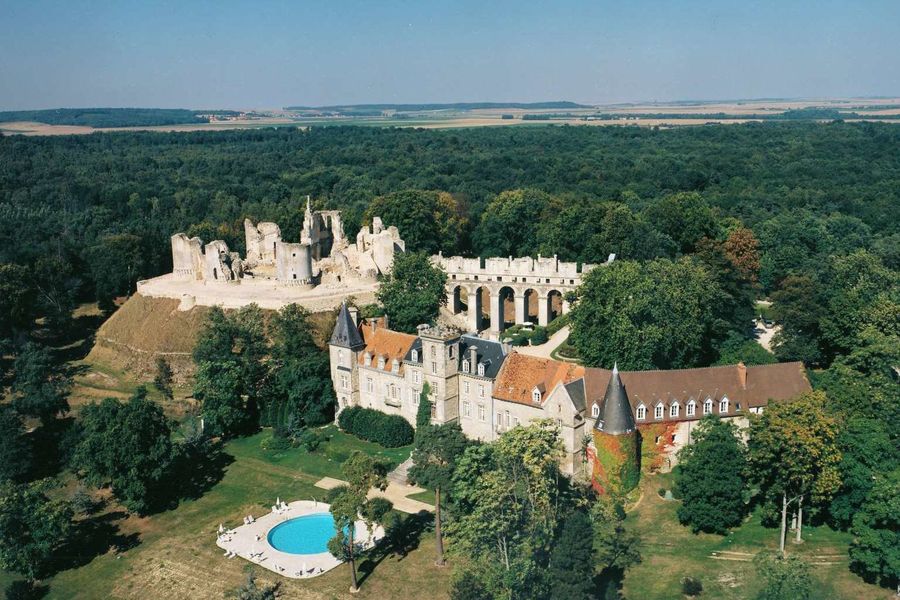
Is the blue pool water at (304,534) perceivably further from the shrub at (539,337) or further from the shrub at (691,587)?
the shrub at (539,337)

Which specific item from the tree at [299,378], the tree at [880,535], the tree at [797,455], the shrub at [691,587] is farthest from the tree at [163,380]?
the tree at [880,535]

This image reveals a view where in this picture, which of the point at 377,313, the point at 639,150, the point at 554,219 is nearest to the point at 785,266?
the point at 554,219

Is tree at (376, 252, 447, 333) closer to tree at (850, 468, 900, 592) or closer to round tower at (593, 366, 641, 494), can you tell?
round tower at (593, 366, 641, 494)

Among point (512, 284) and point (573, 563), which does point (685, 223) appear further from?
point (573, 563)

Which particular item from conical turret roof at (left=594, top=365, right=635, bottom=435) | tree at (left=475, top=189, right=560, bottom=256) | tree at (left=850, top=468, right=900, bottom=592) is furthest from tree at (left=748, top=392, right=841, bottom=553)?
tree at (left=475, top=189, right=560, bottom=256)

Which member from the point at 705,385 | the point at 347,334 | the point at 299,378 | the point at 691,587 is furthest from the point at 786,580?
the point at 299,378

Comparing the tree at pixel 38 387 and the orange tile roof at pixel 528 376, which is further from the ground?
the orange tile roof at pixel 528 376

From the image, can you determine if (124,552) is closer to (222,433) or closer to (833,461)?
(222,433)
